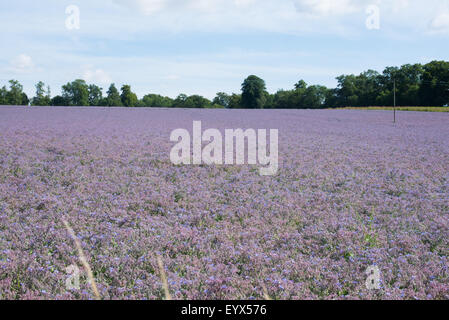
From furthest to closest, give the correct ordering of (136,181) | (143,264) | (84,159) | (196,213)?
(84,159) → (136,181) → (196,213) → (143,264)

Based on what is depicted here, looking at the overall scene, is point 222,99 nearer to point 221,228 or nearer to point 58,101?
point 58,101

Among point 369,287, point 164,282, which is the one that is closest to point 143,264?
point 164,282

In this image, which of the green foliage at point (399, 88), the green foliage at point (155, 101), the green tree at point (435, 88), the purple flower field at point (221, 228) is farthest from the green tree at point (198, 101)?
the purple flower field at point (221, 228)

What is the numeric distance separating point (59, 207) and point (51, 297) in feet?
10.7

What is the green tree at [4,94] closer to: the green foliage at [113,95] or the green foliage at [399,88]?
the green foliage at [113,95]

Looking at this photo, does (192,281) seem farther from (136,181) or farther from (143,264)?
(136,181)

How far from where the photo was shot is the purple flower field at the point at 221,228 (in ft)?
14.0

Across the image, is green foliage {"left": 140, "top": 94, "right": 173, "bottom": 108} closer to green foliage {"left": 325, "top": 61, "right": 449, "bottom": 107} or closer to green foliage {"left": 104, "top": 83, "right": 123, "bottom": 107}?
green foliage {"left": 104, "top": 83, "right": 123, "bottom": 107}

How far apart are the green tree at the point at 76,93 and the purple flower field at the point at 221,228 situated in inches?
3183

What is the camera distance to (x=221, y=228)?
19.9 ft

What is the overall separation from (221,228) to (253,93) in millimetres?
82634

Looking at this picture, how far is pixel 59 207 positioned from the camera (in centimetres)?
684

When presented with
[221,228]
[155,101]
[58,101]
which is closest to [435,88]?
[155,101]

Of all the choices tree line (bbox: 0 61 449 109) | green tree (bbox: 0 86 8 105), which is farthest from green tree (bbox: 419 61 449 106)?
green tree (bbox: 0 86 8 105)
